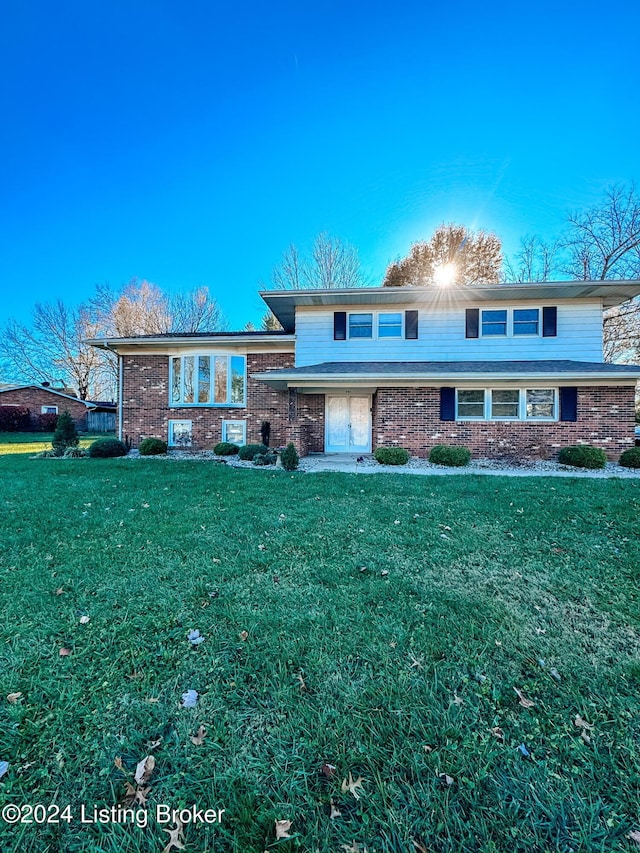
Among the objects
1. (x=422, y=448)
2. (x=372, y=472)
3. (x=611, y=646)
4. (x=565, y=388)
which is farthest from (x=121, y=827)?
(x=565, y=388)

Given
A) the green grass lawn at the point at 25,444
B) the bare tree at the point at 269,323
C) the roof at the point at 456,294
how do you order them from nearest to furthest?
the roof at the point at 456,294 < the green grass lawn at the point at 25,444 < the bare tree at the point at 269,323

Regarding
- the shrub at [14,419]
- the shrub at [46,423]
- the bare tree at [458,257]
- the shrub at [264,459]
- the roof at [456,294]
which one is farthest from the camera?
the shrub at [46,423]

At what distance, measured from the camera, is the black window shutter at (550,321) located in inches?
472

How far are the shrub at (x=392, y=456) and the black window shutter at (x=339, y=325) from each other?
182 inches

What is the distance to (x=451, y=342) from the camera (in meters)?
12.3

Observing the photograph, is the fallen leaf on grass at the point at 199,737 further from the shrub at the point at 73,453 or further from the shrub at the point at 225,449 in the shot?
the shrub at the point at 73,453

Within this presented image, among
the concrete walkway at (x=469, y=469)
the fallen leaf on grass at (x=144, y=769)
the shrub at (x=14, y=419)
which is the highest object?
the shrub at (x=14, y=419)

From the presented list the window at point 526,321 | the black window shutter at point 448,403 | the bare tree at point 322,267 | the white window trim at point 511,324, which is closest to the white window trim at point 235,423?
the black window shutter at point 448,403

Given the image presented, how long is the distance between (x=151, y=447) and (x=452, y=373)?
1028 centimetres

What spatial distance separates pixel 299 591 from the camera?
125 inches

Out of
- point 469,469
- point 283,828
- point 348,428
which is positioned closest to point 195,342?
point 348,428

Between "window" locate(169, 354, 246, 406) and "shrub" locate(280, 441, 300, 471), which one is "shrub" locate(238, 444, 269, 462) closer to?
"shrub" locate(280, 441, 300, 471)

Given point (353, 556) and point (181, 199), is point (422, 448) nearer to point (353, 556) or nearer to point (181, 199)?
point (353, 556)

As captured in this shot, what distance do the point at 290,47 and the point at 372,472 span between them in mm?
12988
